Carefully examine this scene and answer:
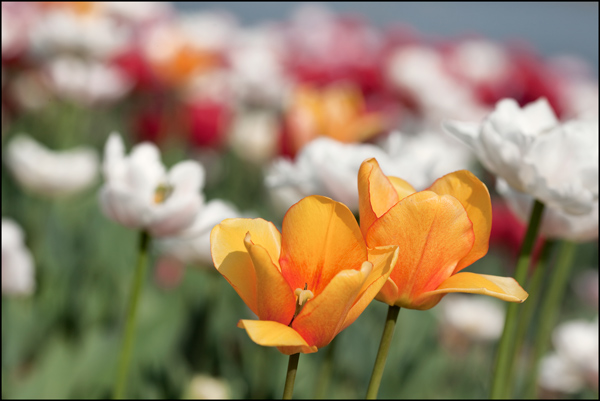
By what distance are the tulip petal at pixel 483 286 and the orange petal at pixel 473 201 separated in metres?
0.02

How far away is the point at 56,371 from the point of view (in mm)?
802

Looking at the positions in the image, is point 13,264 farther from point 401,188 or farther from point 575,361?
point 575,361

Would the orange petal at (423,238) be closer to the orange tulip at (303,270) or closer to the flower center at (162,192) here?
the orange tulip at (303,270)

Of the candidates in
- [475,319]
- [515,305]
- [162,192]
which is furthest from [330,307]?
[475,319]

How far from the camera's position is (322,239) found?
1.08 ft

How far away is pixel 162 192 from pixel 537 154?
1.22 feet

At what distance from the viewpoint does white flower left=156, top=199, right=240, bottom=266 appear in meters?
0.61

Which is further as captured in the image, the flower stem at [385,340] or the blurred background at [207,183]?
the blurred background at [207,183]

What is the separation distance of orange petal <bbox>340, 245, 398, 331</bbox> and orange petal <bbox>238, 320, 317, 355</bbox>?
32mm

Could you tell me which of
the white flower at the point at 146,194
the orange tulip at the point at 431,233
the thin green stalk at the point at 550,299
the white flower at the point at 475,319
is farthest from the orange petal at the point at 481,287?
the white flower at the point at 475,319

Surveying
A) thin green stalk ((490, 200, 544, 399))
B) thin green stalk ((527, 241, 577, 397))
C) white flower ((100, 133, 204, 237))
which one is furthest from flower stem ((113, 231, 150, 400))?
thin green stalk ((527, 241, 577, 397))

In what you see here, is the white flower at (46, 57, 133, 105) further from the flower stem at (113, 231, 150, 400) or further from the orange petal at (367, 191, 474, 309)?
the orange petal at (367, 191, 474, 309)

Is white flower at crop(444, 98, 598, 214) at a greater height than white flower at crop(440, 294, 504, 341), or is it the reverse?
white flower at crop(444, 98, 598, 214)

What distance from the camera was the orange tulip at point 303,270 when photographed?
0.30 m
